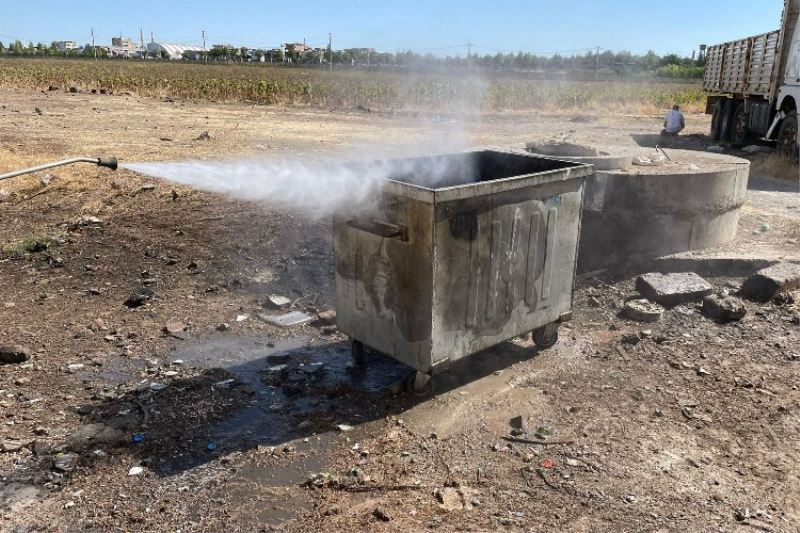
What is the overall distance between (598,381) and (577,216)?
1168 millimetres

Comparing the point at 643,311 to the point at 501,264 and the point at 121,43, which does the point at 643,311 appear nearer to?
the point at 501,264

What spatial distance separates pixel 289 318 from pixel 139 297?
140 centimetres

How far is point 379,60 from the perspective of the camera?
10.7m

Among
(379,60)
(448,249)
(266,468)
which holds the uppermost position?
(379,60)

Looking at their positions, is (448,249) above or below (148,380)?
above

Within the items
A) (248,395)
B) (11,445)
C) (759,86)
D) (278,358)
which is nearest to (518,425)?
(248,395)

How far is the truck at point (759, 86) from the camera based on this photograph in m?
12.9

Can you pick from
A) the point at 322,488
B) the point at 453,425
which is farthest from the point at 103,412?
the point at 453,425

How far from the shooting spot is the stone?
5660 mm

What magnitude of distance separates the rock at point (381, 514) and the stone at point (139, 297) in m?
3.52

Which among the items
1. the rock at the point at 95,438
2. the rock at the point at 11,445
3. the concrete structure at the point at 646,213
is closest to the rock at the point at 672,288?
the concrete structure at the point at 646,213

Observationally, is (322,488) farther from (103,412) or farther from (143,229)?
(143,229)

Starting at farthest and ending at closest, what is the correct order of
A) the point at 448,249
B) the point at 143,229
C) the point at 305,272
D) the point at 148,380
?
1. the point at 143,229
2. the point at 305,272
3. the point at 148,380
4. the point at 448,249

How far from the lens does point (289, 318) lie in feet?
17.8
